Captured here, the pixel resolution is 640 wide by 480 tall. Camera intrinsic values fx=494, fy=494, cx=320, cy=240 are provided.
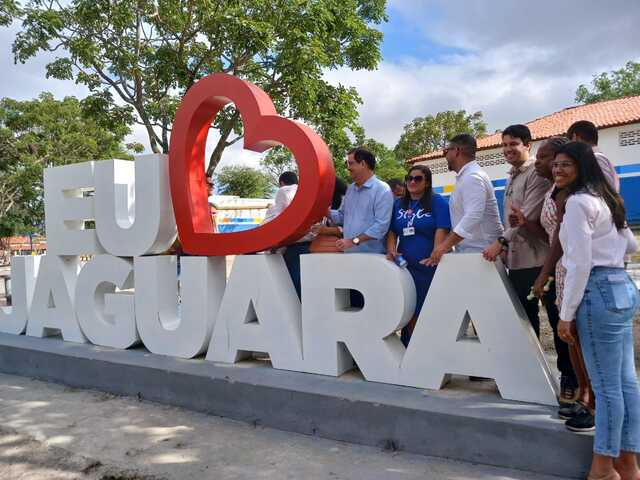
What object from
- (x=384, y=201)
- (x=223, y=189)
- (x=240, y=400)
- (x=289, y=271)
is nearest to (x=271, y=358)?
(x=240, y=400)

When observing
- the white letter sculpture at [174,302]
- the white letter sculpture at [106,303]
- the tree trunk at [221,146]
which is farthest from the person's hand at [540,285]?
the tree trunk at [221,146]

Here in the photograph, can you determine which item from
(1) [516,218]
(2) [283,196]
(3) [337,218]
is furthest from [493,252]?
(2) [283,196]

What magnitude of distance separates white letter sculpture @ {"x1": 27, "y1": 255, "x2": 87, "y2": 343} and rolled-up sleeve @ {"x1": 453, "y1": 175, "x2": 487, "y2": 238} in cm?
399

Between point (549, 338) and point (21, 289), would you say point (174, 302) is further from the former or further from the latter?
point (549, 338)

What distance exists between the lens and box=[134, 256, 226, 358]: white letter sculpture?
14.3 ft

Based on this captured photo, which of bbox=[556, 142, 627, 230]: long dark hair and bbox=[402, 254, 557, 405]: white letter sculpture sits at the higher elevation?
bbox=[556, 142, 627, 230]: long dark hair

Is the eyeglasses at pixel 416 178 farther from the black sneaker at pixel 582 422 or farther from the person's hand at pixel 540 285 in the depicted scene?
the black sneaker at pixel 582 422

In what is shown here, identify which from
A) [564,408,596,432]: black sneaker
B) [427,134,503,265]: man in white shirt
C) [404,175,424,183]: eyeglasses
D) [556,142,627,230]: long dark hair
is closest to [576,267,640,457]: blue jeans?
[564,408,596,432]: black sneaker

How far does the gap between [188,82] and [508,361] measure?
28.6ft

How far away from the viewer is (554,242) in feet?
8.74

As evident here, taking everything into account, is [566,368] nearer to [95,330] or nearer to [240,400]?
[240,400]

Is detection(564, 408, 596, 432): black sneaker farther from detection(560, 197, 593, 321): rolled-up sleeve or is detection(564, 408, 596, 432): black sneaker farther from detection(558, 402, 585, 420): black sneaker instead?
detection(560, 197, 593, 321): rolled-up sleeve

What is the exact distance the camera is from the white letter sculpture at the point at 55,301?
203 inches

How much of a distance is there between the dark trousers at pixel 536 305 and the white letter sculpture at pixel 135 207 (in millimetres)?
3117
